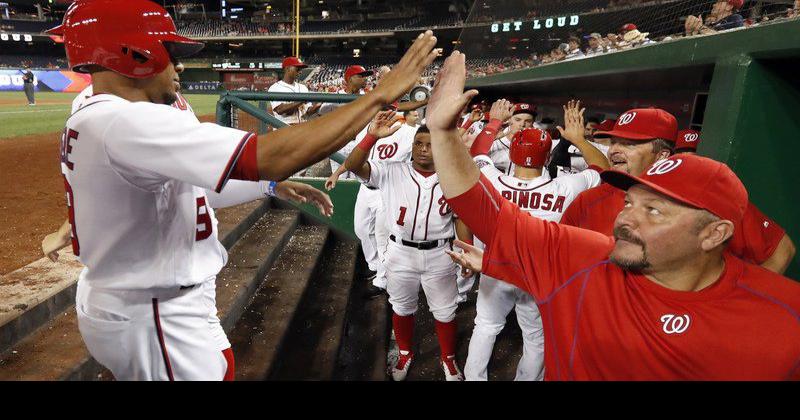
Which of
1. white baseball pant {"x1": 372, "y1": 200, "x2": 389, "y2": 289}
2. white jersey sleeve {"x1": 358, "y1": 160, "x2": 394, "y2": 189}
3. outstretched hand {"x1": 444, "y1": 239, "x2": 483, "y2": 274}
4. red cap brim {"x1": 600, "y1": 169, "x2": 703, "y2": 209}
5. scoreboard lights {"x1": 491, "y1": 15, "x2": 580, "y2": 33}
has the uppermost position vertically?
scoreboard lights {"x1": 491, "y1": 15, "x2": 580, "y2": 33}

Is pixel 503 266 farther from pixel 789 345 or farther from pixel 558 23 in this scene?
pixel 558 23

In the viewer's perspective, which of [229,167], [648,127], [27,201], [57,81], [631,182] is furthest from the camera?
[57,81]

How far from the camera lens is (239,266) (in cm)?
320

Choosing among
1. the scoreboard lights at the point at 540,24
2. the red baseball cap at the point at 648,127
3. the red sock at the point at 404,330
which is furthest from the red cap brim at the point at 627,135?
the scoreboard lights at the point at 540,24

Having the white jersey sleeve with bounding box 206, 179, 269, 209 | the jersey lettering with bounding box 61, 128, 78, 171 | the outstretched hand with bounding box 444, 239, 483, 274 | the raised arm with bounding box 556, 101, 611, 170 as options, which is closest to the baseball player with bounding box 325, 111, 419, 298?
the raised arm with bounding box 556, 101, 611, 170

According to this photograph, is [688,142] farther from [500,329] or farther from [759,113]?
[500,329]

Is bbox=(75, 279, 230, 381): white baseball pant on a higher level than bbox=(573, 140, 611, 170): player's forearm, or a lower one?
lower

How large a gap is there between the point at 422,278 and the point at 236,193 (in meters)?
1.71

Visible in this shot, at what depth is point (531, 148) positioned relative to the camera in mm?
2855

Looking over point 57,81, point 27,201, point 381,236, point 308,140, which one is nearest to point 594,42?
point 381,236

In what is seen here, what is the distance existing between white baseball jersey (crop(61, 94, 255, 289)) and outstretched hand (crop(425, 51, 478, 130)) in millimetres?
542

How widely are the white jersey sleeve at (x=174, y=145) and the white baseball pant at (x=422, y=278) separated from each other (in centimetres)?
221

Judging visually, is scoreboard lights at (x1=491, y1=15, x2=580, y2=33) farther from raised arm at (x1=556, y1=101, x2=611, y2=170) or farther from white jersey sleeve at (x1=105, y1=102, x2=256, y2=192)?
white jersey sleeve at (x1=105, y1=102, x2=256, y2=192)

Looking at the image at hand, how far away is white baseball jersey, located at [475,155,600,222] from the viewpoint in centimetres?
286
